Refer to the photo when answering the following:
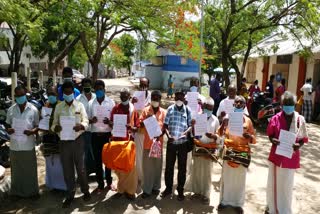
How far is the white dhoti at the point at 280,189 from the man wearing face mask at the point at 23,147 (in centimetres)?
346

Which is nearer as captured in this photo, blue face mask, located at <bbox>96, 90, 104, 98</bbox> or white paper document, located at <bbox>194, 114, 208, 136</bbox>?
white paper document, located at <bbox>194, 114, 208, 136</bbox>

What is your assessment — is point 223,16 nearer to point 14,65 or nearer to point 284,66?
point 284,66

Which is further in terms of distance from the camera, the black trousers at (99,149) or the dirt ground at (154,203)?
the black trousers at (99,149)

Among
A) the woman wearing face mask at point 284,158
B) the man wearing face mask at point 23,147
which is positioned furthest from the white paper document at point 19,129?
the woman wearing face mask at point 284,158

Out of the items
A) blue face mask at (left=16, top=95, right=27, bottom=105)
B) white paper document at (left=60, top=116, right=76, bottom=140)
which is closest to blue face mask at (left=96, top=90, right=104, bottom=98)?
white paper document at (left=60, top=116, right=76, bottom=140)

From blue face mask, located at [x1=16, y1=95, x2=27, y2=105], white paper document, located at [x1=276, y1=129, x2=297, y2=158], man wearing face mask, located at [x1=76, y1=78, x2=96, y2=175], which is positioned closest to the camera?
white paper document, located at [x1=276, y1=129, x2=297, y2=158]

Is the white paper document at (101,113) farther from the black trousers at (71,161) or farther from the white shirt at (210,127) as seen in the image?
the white shirt at (210,127)

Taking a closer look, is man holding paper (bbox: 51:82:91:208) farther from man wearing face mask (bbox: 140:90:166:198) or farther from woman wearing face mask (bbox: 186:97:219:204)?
woman wearing face mask (bbox: 186:97:219:204)

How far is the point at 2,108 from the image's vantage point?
868cm

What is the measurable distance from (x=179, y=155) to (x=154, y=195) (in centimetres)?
83

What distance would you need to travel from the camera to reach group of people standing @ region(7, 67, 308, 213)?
470cm

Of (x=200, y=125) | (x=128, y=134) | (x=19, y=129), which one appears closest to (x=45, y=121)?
(x=19, y=129)

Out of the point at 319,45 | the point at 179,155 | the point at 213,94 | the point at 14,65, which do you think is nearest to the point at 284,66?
the point at 319,45

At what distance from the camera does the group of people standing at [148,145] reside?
470cm
